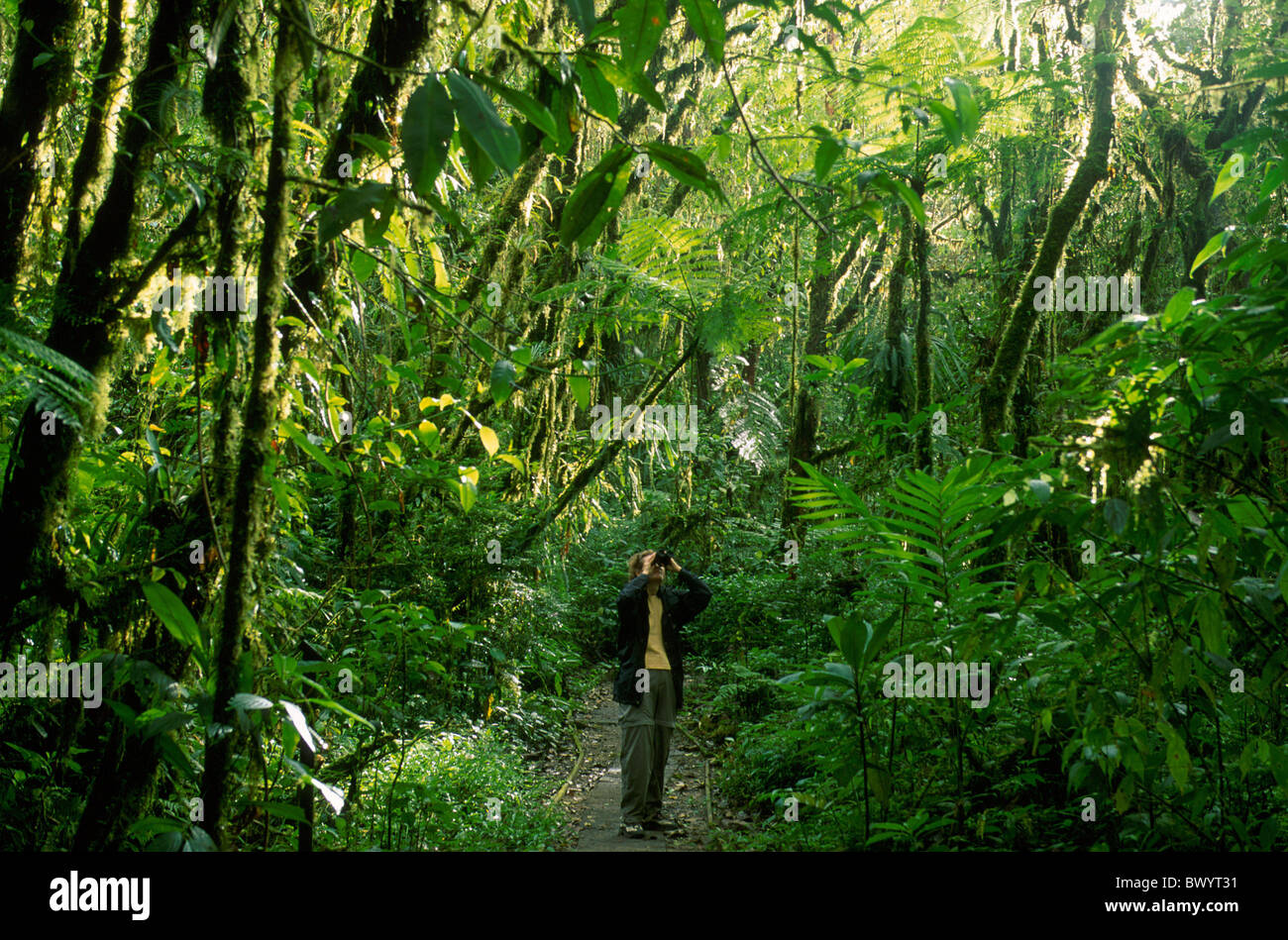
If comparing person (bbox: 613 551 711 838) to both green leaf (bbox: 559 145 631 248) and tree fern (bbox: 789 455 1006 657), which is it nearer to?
tree fern (bbox: 789 455 1006 657)

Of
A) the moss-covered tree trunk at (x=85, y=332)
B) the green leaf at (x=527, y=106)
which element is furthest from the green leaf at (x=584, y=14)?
the moss-covered tree trunk at (x=85, y=332)

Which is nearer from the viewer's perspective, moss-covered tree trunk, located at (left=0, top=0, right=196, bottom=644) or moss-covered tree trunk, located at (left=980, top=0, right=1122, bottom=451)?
moss-covered tree trunk, located at (left=0, top=0, right=196, bottom=644)

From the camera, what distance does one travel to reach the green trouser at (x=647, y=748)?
5277mm

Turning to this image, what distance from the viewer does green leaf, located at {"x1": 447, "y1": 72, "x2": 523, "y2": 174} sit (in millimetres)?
1173

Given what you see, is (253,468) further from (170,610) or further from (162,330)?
(162,330)

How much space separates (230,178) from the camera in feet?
7.23

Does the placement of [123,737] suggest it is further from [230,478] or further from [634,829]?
[634,829]

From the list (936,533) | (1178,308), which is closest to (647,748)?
(936,533)

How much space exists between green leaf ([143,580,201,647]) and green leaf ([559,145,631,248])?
1074 mm

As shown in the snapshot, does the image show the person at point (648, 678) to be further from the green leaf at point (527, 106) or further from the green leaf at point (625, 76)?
the green leaf at point (527, 106)

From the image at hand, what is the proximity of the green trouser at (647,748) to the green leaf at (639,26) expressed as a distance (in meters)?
4.64

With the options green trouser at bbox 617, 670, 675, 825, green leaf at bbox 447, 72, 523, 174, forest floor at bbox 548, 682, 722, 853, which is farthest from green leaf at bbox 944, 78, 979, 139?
green trouser at bbox 617, 670, 675, 825

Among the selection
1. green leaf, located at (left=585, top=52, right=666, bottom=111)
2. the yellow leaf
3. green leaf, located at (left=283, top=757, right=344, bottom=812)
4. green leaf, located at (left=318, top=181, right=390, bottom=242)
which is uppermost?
the yellow leaf
